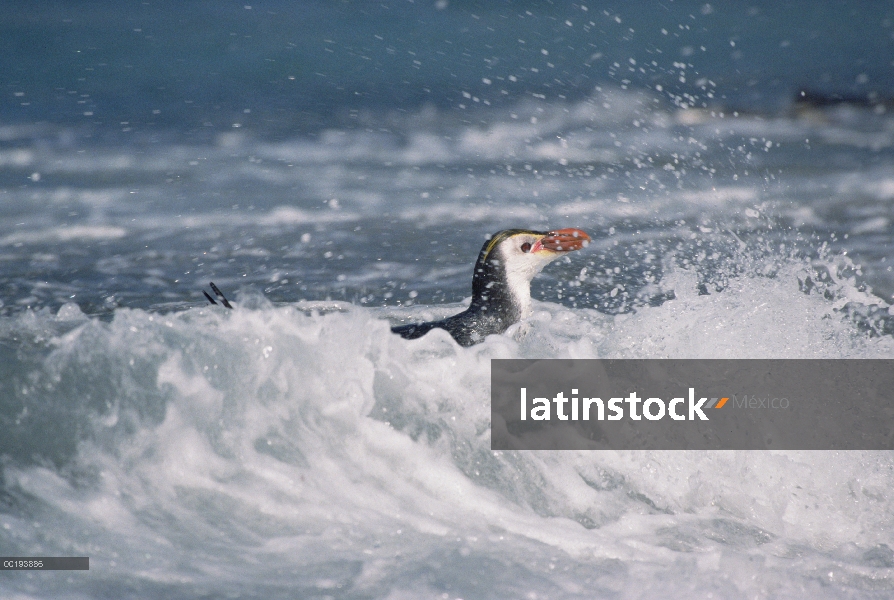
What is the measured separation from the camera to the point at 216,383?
10.5ft

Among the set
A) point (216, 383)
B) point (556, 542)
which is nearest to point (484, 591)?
point (556, 542)

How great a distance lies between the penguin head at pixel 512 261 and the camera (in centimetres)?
423

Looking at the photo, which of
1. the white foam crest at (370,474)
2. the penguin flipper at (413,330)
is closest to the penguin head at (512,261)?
the penguin flipper at (413,330)

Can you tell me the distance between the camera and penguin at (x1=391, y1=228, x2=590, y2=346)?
4207mm

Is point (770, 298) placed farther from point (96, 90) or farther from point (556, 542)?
point (96, 90)

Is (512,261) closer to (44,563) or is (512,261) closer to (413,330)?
(413,330)

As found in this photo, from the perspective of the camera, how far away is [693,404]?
372cm

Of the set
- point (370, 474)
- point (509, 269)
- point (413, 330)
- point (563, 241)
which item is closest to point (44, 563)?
point (370, 474)

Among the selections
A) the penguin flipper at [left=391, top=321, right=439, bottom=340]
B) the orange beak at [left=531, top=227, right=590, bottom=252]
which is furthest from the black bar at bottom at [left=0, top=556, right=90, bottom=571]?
the orange beak at [left=531, top=227, right=590, bottom=252]

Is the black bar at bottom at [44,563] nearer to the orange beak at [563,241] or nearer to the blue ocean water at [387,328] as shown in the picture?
the blue ocean water at [387,328]

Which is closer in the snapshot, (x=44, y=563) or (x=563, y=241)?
(x=44, y=563)

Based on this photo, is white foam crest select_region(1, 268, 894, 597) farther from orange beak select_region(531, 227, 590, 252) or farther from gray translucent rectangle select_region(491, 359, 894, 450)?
orange beak select_region(531, 227, 590, 252)

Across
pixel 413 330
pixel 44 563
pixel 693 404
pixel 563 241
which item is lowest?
pixel 44 563

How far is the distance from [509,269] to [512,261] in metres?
0.04
